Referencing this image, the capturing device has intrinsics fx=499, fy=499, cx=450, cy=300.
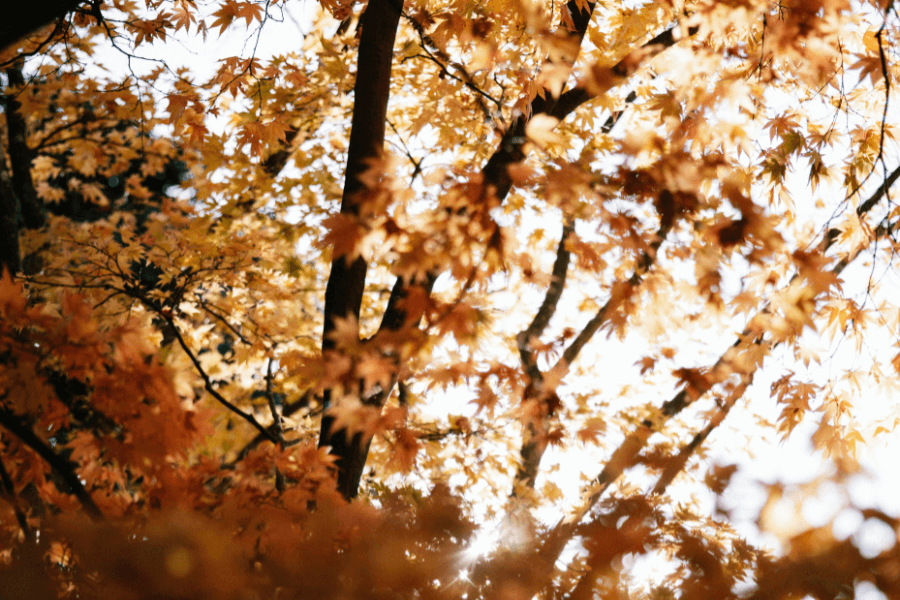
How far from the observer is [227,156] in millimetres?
4430

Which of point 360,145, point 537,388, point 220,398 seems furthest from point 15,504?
point 537,388

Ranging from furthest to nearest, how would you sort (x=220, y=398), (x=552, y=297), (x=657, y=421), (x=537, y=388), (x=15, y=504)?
(x=552, y=297), (x=657, y=421), (x=537, y=388), (x=220, y=398), (x=15, y=504)

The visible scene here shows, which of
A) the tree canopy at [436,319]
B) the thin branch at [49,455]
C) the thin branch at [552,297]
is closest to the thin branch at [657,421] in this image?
the tree canopy at [436,319]

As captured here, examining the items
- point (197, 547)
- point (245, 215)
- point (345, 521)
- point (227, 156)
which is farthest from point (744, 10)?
point (245, 215)

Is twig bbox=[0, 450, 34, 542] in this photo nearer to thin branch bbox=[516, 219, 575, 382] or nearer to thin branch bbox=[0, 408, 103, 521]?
thin branch bbox=[0, 408, 103, 521]

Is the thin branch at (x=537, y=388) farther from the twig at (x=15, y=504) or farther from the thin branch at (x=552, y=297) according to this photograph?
the twig at (x=15, y=504)

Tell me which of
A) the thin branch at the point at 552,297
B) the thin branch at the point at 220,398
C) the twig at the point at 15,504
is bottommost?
the twig at the point at 15,504

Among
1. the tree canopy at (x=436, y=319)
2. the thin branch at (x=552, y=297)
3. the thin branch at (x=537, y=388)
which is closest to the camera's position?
the tree canopy at (x=436, y=319)

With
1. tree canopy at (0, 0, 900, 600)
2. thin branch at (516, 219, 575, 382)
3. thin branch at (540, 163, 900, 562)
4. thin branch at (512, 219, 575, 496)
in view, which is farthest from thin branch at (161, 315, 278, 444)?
thin branch at (516, 219, 575, 382)

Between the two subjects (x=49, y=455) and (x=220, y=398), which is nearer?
(x=49, y=455)

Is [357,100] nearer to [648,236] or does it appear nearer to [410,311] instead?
[410,311]

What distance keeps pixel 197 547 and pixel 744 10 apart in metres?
3.17

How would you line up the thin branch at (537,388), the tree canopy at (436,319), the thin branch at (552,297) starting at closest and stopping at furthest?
the tree canopy at (436,319) → the thin branch at (537,388) → the thin branch at (552,297)

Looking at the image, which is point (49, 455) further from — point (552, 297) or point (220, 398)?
point (552, 297)
